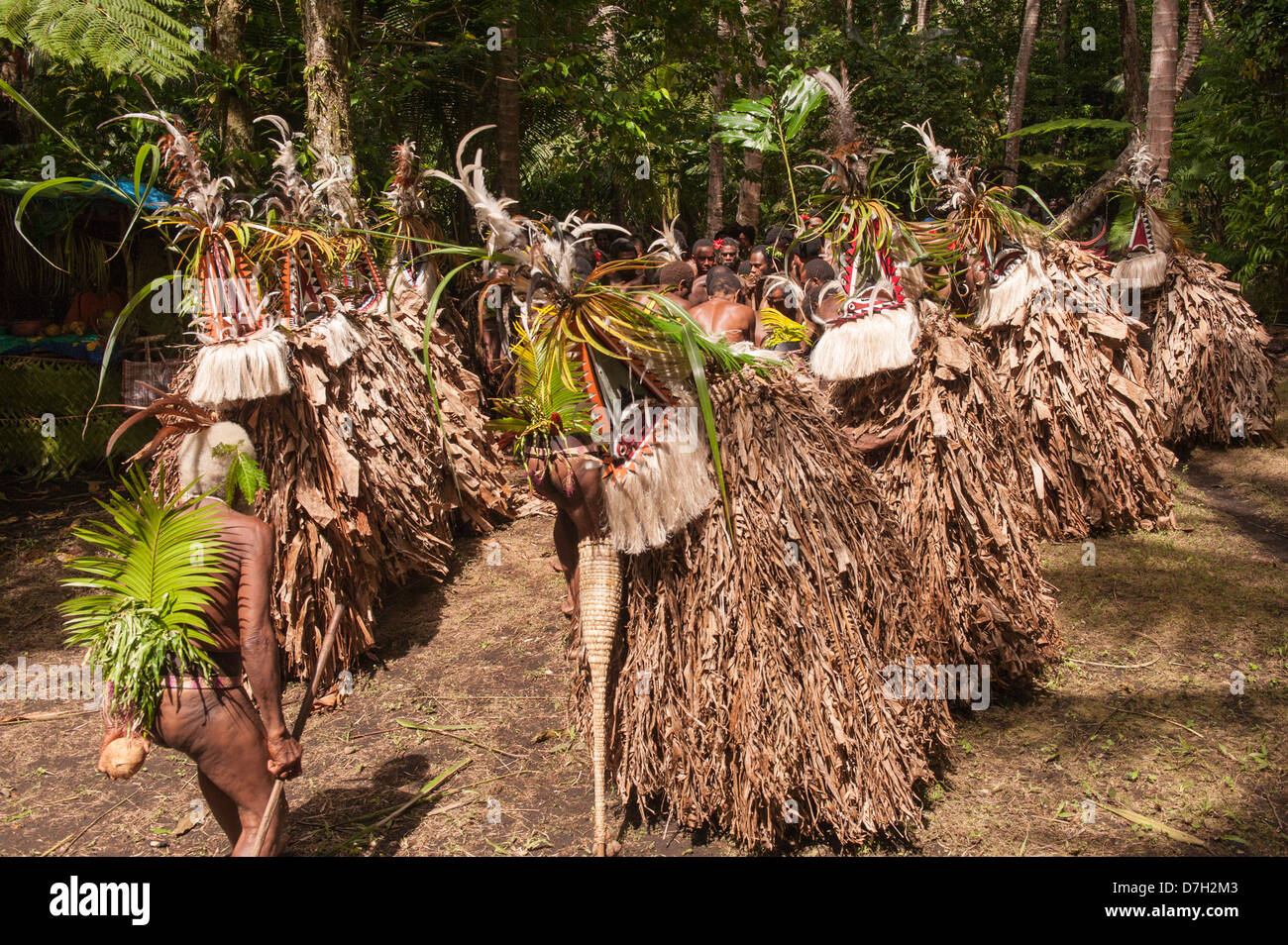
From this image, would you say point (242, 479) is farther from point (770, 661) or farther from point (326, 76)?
point (326, 76)

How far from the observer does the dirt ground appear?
132 inches

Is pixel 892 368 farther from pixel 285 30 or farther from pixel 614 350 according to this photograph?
pixel 285 30

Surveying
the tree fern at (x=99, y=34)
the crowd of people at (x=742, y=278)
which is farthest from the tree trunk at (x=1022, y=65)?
the tree fern at (x=99, y=34)

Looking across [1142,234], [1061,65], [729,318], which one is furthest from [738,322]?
[1061,65]

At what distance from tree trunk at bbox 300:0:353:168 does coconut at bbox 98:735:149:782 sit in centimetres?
486

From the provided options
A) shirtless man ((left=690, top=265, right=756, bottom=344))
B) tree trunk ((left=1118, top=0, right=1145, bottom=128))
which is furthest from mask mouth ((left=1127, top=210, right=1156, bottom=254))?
tree trunk ((left=1118, top=0, right=1145, bottom=128))

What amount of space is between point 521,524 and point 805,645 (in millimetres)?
4105

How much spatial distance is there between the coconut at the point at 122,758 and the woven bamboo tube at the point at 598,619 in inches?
54.4

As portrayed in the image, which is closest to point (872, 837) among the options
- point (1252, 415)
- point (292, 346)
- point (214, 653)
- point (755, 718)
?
point (755, 718)

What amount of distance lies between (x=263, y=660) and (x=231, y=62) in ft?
23.6

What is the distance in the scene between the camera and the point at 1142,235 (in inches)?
280

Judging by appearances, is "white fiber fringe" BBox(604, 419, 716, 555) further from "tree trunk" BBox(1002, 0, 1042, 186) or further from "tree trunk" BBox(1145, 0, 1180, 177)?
"tree trunk" BBox(1002, 0, 1042, 186)

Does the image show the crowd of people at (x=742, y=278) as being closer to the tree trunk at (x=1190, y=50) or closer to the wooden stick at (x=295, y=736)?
the wooden stick at (x=295, y=736)

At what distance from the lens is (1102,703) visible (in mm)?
4156
